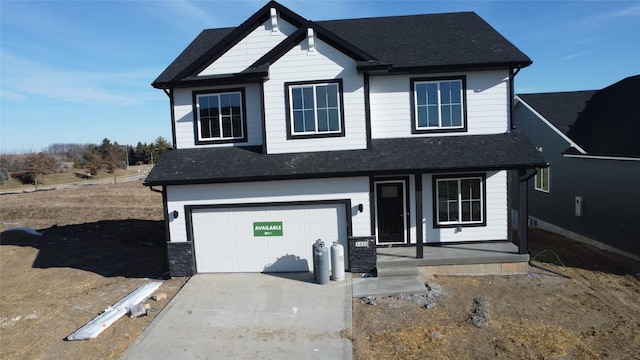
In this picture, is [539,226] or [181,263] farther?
[539,226]

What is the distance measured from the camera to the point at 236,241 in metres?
12.5

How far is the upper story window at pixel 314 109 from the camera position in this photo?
40.9ft

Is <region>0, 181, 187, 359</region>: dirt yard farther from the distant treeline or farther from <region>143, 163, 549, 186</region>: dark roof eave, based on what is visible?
the distant treeline

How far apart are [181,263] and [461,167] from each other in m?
8.52

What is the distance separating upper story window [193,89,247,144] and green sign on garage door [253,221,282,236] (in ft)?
9.41

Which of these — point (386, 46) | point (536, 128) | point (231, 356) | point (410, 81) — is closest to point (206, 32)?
point (386, 46)

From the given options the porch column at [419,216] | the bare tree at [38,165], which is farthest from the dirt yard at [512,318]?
the bare tree at [38,165]

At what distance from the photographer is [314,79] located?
12461mm

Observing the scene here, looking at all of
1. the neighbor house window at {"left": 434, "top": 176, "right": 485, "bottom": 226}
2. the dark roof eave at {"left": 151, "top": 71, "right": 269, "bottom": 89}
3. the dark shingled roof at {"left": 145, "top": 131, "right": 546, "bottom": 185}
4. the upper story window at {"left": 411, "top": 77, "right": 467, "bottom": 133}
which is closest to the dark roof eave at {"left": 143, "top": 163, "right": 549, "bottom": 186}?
the dark shingled roof at {"left": 145, "top": 131, "right": 546, "bottom": 185}

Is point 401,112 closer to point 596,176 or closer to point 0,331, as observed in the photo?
point 596,176

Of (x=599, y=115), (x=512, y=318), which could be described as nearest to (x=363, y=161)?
(x=512, y=318)

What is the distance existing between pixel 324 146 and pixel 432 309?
5506 mm

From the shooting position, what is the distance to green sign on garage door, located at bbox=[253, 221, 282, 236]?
12383 mm

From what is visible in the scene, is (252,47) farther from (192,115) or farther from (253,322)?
(253,322)
